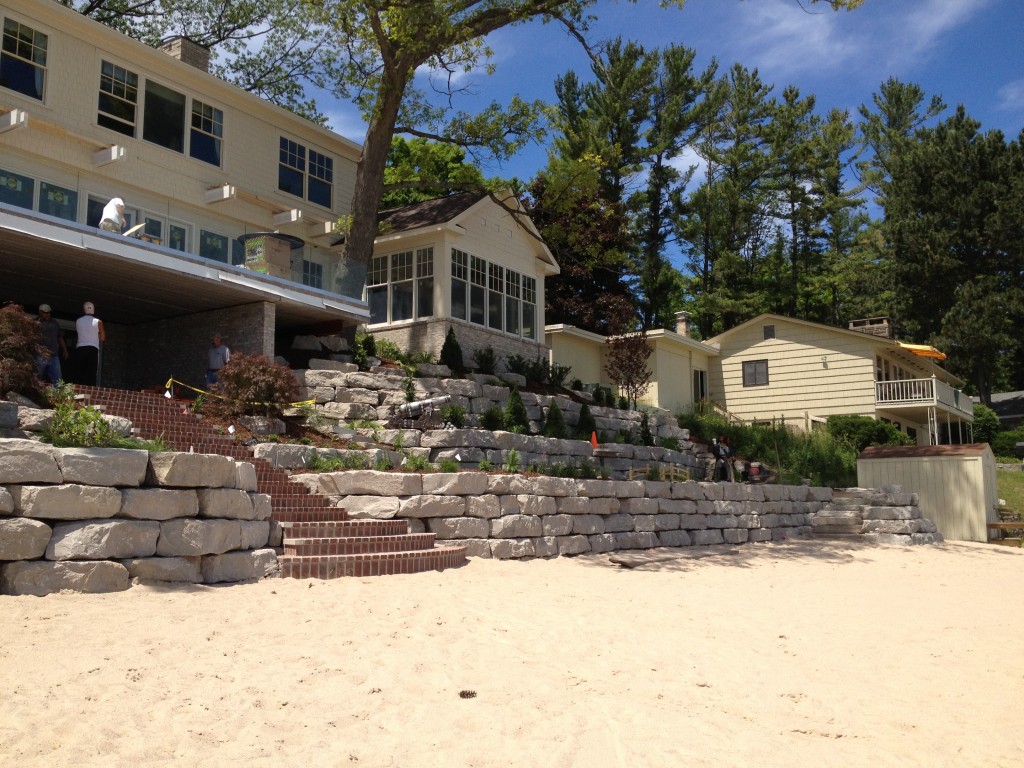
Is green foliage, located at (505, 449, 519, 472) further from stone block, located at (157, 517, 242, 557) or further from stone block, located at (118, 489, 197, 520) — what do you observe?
stone block, located at (118, 489, 197, 520)

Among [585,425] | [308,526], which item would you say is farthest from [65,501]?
[585,425]

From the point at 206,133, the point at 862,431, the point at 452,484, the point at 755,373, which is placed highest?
the point at 206,133

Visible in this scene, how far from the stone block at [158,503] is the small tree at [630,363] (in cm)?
1647

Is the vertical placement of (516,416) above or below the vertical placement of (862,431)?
below

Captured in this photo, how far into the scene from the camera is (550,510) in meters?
11.7

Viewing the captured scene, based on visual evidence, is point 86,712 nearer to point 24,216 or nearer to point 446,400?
point 24,216

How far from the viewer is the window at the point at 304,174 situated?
19.9 metres

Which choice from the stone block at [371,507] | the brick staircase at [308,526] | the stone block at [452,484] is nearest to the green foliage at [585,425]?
the stone block at [452,484]

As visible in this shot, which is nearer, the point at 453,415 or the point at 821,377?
the point at 453,415

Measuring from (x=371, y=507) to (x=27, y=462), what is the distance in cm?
397

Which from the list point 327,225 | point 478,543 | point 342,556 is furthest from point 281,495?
point 327,225

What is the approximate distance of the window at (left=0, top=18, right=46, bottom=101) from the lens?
1495 centimetres

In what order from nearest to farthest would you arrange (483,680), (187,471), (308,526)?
(483,680), (187,471), (308,526)

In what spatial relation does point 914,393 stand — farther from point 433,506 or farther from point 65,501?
point 65,501
